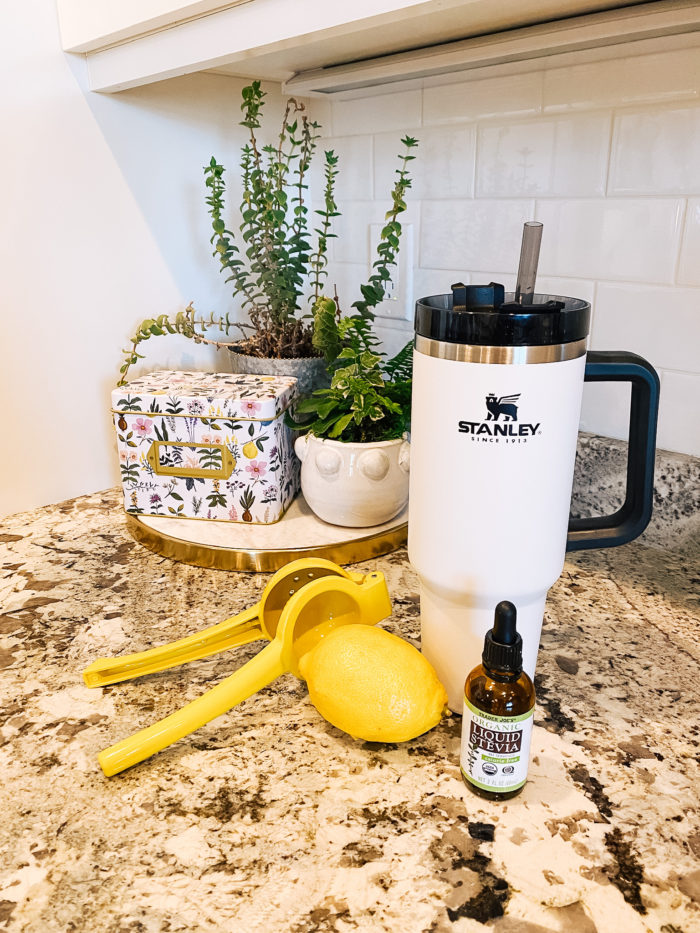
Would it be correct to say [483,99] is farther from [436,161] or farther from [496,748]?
[496,748]

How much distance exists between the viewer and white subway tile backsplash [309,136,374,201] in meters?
1.12

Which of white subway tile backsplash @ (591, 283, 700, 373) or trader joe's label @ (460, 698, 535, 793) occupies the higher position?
white subway tile backsplash @ (591, 283, 700, 373)

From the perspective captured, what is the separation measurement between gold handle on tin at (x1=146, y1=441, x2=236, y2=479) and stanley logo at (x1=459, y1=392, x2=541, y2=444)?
0.44 metres

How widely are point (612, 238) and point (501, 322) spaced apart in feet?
1.63

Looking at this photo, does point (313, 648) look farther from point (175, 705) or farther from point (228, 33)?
point (228, 33)

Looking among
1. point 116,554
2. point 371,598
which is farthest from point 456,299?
point 116,554

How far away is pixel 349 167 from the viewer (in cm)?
115

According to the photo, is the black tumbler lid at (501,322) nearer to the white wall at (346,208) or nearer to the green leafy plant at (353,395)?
the green leafy plant at (353,395)

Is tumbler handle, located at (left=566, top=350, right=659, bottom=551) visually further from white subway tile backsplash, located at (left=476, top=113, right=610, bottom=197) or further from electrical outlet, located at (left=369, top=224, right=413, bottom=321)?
electrical outlet, located at (left=369, top=224, right=413, bottom=321)

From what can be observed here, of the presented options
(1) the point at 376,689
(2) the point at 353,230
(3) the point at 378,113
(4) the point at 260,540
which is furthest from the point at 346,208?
(1) the point at 376,689

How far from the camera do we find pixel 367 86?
1064 mm

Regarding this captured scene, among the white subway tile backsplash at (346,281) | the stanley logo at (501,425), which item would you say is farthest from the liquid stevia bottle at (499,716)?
the white subway tile backsplash at (346,281)

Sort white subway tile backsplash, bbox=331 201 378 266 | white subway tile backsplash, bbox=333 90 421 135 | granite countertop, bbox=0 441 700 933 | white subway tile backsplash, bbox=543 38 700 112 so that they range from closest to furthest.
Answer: granite countertop, bbox=0 441 700 933
white subway tile backsplash, bbox=543 38 700 112
white subway tile backsplash, bbox=333 90 421 135
white subway tile backsplash, bbox=331 201 378 266

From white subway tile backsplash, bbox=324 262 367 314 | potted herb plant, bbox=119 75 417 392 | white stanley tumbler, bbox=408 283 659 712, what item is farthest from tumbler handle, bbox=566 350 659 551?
white subway tile backsplash, bbox=324 262 367 314
